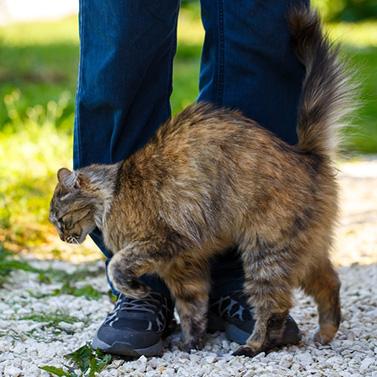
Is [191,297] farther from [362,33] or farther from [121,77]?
[362,33]

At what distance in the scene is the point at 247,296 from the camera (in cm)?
309

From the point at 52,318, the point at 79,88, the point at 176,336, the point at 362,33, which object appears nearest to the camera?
the point at 79,88

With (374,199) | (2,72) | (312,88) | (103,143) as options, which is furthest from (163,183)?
(2,72)

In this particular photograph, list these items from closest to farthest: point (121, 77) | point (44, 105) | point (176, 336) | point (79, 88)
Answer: point (121, 77), point (79, 88), point (176, 336), point (44, 105)

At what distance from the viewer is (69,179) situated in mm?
3176

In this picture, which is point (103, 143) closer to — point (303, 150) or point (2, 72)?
point (303, 150)

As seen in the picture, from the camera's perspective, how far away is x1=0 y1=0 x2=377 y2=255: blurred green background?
16.6 feet

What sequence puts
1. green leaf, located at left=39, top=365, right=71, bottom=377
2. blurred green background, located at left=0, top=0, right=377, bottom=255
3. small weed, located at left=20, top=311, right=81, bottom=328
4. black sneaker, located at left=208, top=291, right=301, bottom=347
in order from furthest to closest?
blurred green background, located at left=0, top=0, right=377, bottom=255, small weed, located at left=20, top=311, right=81, bottom=328, black sneaker, located at left=208, top=291, right=301, bottom=347, green leaf, located at left=39, top=365, right=71, bottom=377

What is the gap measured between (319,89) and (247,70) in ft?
0.91

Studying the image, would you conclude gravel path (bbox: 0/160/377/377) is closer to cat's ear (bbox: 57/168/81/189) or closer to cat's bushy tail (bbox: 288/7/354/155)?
cat's bushy tail (bbox: 288/7/354/155)

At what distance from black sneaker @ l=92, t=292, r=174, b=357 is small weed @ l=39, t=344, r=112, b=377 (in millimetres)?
59

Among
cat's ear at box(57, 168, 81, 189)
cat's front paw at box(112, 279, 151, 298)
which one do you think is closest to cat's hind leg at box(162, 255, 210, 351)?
cat's front paw at box(112, 279, 151, 298)

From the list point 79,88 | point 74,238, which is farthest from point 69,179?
point 79,88

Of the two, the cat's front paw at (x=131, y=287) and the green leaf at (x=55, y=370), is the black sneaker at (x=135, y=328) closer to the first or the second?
the cat's front paw at (x=131, y=287)
